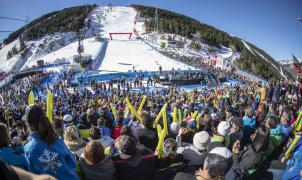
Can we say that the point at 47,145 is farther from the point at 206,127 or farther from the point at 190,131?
the point at 206,127

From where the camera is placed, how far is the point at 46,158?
2.41 meters

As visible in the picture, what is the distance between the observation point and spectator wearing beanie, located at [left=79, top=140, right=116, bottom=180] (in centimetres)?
296

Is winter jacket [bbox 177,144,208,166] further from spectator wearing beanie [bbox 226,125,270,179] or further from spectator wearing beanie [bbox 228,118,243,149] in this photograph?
spectator wearing beanie [bbox 228,118,243,149]

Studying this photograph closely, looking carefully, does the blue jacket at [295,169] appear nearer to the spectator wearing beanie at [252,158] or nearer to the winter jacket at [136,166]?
the spectator wearing beanie at [252,158]

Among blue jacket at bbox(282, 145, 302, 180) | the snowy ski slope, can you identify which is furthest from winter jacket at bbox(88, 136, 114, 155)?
the snowy ski slope

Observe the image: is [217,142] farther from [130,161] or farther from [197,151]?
[130,161]

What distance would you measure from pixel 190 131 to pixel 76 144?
213 centimetres

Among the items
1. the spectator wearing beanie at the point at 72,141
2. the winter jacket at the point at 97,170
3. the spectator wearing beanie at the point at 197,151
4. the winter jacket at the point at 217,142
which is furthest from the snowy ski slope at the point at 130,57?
the winter jacket at the point at 97,170

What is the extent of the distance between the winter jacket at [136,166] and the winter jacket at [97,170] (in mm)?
136

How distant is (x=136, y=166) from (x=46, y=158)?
3.67 ft

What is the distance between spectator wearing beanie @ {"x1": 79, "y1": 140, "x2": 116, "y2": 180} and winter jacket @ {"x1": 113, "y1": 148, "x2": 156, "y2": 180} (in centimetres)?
15

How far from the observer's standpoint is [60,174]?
8.20 feet

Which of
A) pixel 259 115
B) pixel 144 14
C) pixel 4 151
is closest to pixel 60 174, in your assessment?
pixel 4 151

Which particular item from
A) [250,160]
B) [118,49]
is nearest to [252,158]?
[250,160]
